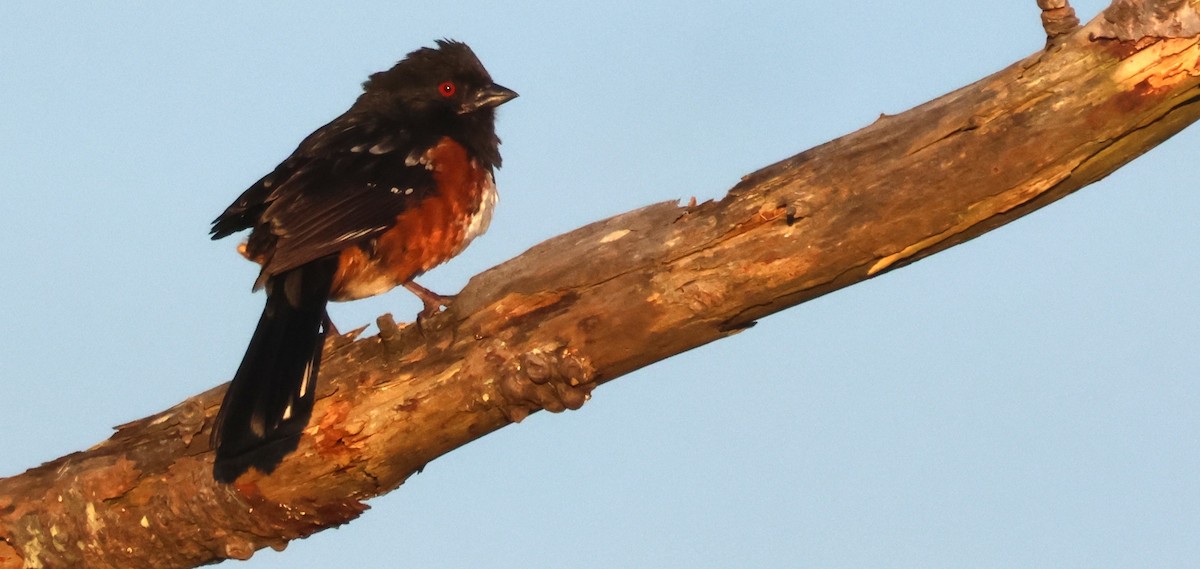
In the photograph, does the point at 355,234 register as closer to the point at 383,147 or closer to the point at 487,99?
the point at 383,147

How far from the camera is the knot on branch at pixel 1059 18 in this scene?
2729mm

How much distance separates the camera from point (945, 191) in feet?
9.09

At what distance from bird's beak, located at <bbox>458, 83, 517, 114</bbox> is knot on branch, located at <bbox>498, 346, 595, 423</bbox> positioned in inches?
74.2

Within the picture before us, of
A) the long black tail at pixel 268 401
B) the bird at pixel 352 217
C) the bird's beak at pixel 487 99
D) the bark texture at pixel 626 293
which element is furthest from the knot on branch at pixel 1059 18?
the bird's beak at pixel 487 99

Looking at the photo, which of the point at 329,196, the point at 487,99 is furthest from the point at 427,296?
the point at 487,99

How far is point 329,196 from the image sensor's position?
3.91 metres

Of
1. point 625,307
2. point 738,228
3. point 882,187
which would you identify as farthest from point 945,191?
point 625,307

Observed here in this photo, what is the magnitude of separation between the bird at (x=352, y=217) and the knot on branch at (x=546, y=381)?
44 cm

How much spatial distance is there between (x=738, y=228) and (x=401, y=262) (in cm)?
149

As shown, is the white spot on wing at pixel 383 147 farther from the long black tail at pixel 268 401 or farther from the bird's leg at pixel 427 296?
the long black tail at pixel 268 401

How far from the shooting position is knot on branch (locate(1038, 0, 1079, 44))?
2.73m

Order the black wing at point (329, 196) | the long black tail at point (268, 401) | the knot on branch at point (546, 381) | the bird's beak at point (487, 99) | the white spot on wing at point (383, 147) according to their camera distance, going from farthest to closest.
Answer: the bird's beak at point (487, 99) < the white spot on wing at point (383, 147) < the black wing at point (329, 196) < the long black tail at point (268, 401) < the knot on branch at point (546, 381)

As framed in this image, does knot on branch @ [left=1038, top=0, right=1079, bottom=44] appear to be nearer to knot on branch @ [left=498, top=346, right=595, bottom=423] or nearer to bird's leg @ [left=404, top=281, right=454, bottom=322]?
knot on branch @ [left=498, top=346, right=595, bottom=423]

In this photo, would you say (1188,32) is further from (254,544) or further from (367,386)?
(254,544)
